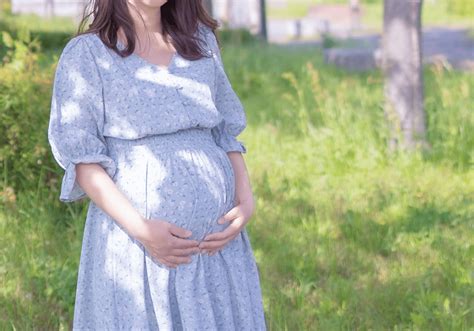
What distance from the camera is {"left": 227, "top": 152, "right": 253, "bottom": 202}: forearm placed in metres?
2.79

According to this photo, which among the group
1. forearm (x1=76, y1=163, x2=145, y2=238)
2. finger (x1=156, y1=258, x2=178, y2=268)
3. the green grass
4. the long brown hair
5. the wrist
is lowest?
the green grass

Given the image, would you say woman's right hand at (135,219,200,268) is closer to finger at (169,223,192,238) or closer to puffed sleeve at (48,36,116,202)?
finger at (169,223,192,238)

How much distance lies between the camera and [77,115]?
2.58 meters

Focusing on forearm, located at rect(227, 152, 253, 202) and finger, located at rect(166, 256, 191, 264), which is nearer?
finger, located at rect(166, 256, 191, 264)

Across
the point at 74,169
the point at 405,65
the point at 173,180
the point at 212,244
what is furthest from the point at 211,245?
the point at 405,65

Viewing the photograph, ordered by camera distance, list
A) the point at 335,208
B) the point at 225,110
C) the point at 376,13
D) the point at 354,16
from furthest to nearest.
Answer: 1. the point at 376,13
2. the point at 354,16
3. the point at 335,208
4. the point at 225,110

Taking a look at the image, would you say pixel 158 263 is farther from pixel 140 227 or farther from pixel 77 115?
pixel 77 115

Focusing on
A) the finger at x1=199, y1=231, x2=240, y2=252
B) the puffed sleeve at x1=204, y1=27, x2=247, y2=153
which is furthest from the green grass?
the finger at x1=199, y1=231, x2=240, y2=252

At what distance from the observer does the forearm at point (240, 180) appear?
2.79 meters

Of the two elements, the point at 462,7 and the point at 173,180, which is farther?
the point at 462,7

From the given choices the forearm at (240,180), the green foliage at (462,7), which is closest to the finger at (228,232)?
the forearm at (240,180)

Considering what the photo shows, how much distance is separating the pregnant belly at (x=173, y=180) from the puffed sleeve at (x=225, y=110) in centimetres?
21

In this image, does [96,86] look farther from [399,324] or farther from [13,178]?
[13,178]

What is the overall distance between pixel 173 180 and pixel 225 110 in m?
0.43
